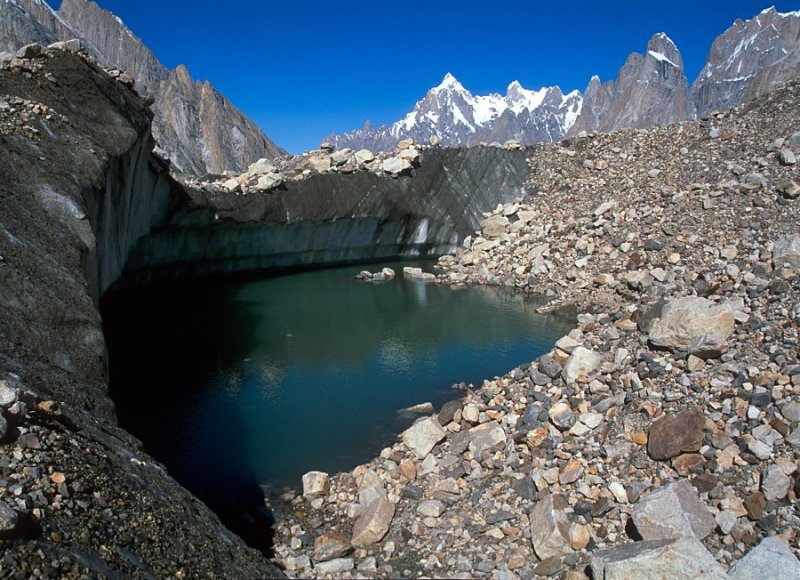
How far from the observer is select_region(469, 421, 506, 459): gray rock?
9.43 meters

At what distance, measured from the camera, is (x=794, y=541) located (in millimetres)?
6637

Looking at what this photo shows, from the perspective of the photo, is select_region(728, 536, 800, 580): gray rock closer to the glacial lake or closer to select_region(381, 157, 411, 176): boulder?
the glacial lake

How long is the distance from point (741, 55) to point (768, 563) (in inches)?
6350

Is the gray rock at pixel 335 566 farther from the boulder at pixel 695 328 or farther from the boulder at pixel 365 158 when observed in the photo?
the boulder at pixel 365 158

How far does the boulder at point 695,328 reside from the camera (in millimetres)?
10102

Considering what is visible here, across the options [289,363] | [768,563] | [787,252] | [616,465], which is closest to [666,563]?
[768,563]

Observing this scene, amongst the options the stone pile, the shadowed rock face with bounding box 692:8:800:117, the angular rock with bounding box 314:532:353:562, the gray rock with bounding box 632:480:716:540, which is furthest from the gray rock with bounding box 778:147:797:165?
the shadowed rock face with bounding box 692:8:800:117

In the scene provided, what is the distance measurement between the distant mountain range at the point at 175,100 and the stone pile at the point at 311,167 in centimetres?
5032

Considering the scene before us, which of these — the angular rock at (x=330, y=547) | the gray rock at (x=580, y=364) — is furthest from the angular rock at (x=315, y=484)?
the gray rock at (x=580, y=364)

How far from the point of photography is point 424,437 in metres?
9.87

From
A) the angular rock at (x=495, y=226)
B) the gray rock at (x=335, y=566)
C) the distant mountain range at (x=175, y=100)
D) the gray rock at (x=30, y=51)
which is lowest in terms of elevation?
the gray rock at (x=335, y=566)

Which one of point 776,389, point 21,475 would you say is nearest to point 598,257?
point 776,389

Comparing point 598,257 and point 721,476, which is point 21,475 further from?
point 598,257

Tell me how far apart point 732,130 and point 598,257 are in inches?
384
